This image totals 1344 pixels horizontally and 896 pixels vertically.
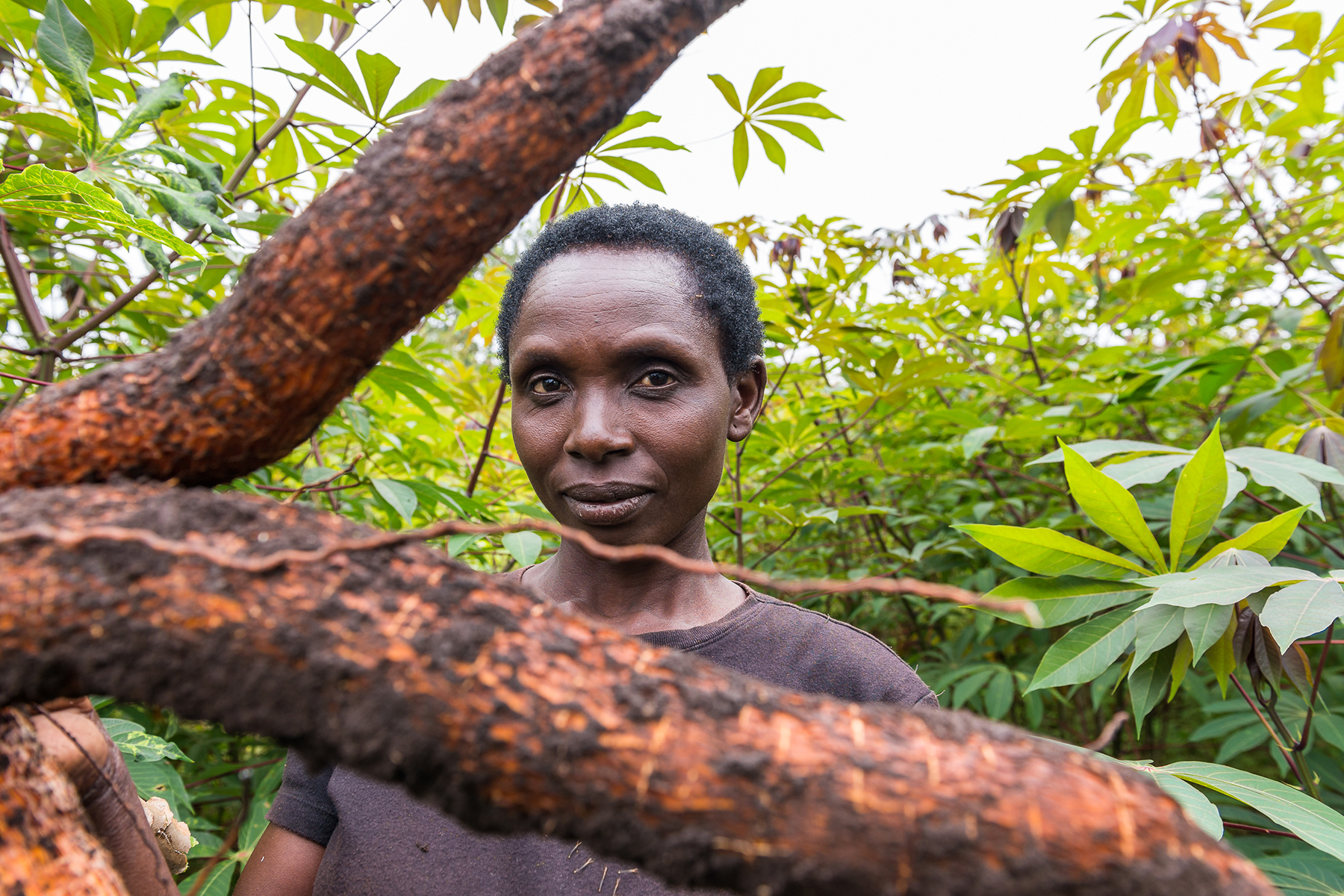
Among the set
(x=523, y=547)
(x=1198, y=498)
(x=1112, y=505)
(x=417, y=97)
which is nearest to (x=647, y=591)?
(x=523, y=547)

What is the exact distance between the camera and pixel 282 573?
46cm

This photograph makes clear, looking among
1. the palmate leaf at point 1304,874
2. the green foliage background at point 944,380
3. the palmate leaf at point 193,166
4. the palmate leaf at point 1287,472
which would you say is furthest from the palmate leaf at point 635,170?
the palmate leaf at point 1304,874

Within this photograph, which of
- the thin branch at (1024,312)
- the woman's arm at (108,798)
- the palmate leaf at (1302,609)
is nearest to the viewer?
the woman's arm at (108,798)

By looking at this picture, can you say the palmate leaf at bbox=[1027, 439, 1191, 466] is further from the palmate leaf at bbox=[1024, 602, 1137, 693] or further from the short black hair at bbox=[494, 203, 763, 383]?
Answer: the short black hair at bbox=[494, 203, 763, 383]

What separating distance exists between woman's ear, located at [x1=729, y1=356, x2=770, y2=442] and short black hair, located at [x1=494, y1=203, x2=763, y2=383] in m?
0.02

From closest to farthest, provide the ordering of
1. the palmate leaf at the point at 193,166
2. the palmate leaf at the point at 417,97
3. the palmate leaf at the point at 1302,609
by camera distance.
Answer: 1. the palmate leaf at the point at 1302,609
2. the palmate leaf at the point at 193,166
3. the palmate leaf at the point at 417,97

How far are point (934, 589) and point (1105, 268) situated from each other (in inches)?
99.9

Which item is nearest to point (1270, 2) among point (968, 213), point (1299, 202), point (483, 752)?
point (1299, 202)

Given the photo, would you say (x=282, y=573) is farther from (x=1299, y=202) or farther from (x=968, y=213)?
(x=1299, y=202)

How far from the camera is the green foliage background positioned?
949 mm

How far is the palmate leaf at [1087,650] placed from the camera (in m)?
0.93

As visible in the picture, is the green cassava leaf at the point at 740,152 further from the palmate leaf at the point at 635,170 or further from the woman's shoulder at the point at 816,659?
the woman's shoulder at the point at 816,659

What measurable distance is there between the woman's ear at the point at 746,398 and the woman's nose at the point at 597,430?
24cm

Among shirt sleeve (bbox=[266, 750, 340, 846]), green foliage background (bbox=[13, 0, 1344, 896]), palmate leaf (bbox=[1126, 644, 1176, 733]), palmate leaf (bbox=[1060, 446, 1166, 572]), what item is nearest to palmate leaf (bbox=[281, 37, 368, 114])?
green foliage background (bbox=[13, 0, 1344, 896])
